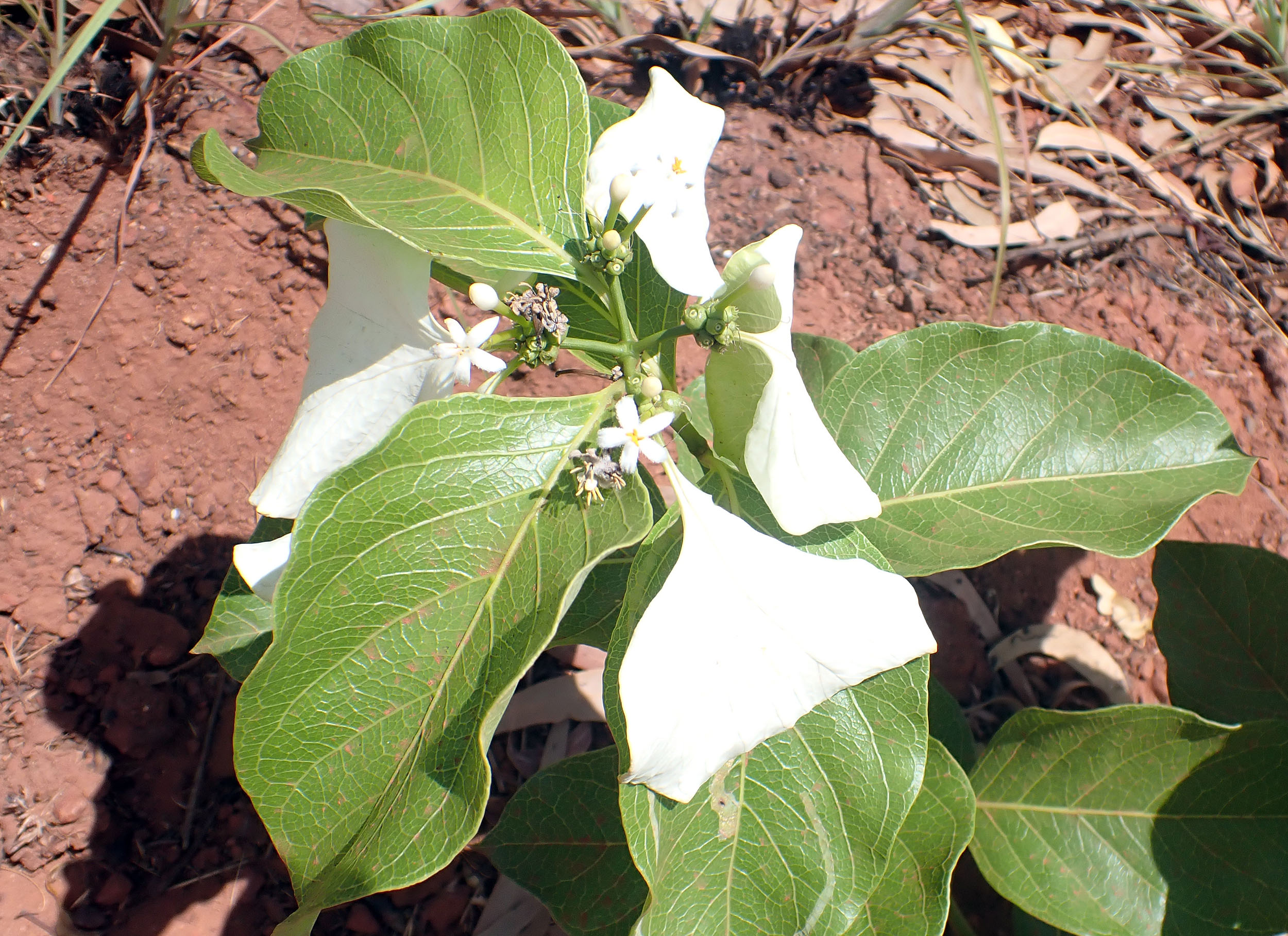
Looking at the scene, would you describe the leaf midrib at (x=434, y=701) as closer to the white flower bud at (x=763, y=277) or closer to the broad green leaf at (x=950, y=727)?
the white flower bud at (x=763, y=277)

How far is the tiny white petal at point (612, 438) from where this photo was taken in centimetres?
104

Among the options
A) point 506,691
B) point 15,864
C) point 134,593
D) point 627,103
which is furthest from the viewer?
point 627,103

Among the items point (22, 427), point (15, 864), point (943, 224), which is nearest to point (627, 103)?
point (943, 224)

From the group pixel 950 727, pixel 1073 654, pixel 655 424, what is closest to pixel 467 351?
pixel 655 424

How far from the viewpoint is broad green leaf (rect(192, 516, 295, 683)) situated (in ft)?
4.92

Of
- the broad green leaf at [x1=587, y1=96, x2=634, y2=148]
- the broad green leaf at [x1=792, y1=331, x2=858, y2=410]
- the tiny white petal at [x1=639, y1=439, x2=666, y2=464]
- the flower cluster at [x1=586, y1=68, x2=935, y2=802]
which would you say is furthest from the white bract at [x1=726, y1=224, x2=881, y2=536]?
the broad green leaf at [x1=792, y1=331, x2=858, y2=410]

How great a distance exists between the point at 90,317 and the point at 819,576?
2057 millimetres

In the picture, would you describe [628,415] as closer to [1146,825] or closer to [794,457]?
[794,457]

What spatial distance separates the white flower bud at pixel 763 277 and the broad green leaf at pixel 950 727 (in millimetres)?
1214

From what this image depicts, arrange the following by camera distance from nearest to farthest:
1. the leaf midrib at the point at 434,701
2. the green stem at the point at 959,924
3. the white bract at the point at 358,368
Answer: the leaf midrib at the point at 434,701, the white bract at the point at 358,368, the green stem at the point at 959,924

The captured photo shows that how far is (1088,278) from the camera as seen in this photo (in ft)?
8.79

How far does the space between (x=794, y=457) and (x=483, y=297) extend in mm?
470

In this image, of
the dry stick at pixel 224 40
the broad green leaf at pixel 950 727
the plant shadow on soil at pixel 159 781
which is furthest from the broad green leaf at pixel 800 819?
the dry stick at pixel 224 40

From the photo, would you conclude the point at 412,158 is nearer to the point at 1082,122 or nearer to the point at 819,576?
the point at 819,576
